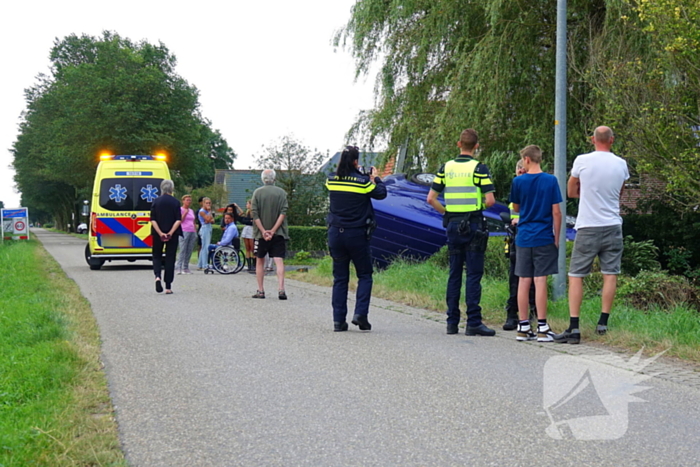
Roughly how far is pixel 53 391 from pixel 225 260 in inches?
502

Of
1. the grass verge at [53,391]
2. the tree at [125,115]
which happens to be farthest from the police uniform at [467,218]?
the tree at [125,115]

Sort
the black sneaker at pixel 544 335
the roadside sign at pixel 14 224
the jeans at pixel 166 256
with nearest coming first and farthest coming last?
the black sneaker at pixel 544 335 → the jeans at pixel 166 256 → the roadside sign at pixel 14 224

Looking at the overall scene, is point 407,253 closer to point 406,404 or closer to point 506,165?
point 506,165

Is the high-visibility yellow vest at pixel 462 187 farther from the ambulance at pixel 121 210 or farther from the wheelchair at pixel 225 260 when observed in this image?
the ambulance at pixel 121 210

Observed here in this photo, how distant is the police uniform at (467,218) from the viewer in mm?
7723

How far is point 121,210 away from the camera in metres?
18.9

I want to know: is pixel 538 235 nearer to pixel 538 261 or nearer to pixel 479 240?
pixel 538 261

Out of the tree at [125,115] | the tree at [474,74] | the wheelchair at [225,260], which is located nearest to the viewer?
the tree at [474,74]

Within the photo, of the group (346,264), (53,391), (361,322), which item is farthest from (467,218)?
(53,391)

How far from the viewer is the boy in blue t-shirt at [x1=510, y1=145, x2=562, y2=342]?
24.6 feet

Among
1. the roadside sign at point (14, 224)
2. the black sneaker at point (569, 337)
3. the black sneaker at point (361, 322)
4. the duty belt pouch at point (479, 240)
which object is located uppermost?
the duty belt pouch at point (479, 240)

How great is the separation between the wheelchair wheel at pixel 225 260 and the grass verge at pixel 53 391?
25.3 feet

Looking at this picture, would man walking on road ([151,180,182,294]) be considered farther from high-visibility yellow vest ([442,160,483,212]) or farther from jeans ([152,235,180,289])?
high-visibility yellow vest ([442,160,483,212])

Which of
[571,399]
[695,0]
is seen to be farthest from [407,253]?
[571,399]
